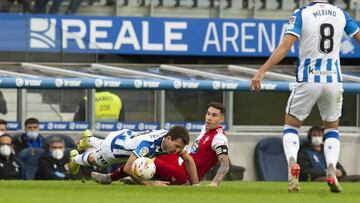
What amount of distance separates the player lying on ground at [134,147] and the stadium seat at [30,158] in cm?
469

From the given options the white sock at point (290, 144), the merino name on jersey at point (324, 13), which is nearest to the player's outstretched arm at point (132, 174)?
the white sock at point (290, 144)

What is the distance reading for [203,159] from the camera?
14.4 metres

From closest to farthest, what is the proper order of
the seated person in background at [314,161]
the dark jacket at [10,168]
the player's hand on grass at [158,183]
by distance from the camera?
the player's hand on grass at [158,183]
the dark jacket at [10,168]
the seated person in background at [314,161]

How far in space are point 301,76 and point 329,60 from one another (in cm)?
31

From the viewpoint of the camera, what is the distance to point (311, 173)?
63.2 ft

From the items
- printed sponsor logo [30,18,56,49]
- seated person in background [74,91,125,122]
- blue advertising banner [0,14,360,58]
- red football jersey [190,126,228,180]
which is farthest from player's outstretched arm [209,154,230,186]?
blue advertising banner [0,14,360,58]

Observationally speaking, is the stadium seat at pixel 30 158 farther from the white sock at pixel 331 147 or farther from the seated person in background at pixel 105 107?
the white sock at pixel 331 147

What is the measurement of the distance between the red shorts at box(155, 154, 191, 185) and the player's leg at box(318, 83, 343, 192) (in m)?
1.89

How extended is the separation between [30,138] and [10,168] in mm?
1079

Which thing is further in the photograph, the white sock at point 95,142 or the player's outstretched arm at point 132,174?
the white sock at point 95,142

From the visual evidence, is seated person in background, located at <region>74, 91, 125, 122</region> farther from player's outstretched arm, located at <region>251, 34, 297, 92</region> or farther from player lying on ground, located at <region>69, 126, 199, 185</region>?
player's outstretched arm, located at <region>251, 34, 297, 92</region>

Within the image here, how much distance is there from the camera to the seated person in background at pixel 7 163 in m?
18.6

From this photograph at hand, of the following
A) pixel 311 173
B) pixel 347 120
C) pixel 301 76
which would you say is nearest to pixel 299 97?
pixel 301 76

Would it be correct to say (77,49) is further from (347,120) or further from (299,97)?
(299,97)
